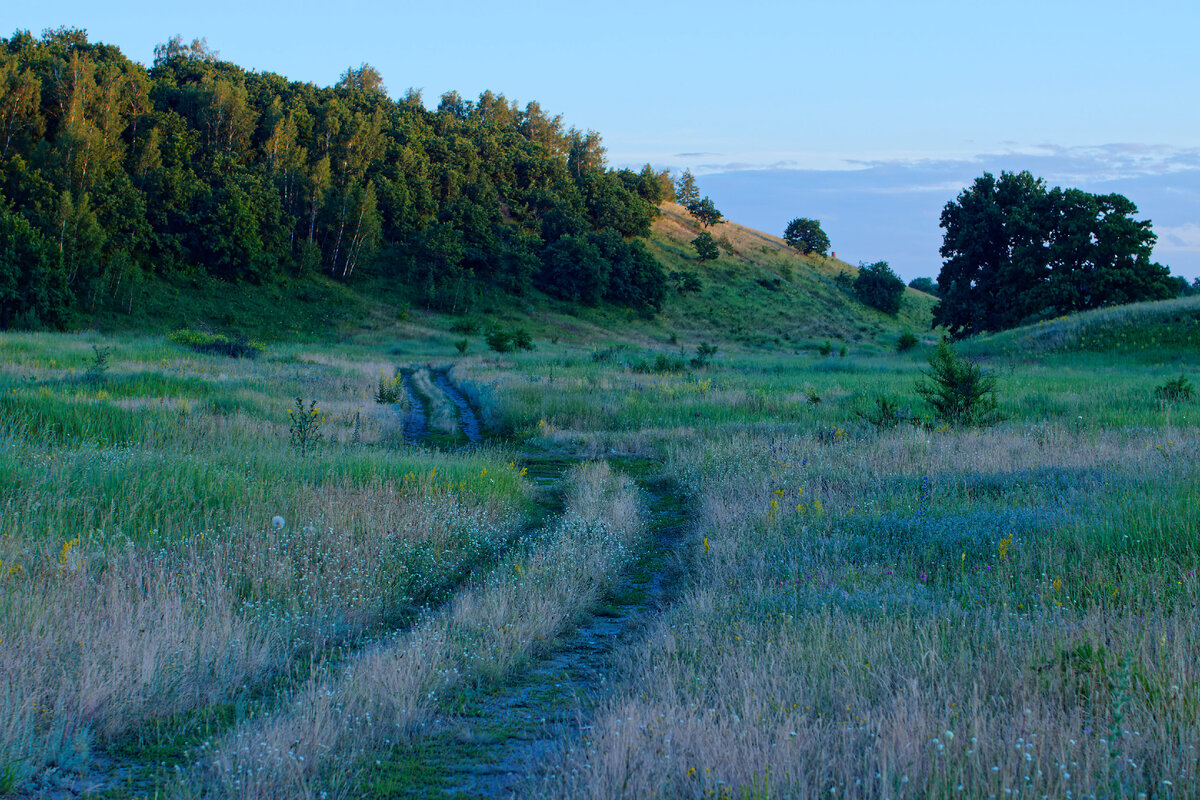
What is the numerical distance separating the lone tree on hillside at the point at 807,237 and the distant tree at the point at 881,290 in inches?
750

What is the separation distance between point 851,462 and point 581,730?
26.0 feet

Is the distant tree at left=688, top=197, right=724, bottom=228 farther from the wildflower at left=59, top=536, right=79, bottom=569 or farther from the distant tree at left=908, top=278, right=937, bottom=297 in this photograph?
the wildflower at left=59, top=536, right=79, bottom=569

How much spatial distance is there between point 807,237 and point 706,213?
15503 millimetres

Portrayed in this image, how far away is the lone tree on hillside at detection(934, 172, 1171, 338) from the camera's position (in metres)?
43.5

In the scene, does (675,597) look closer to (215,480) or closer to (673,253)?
(215,480)

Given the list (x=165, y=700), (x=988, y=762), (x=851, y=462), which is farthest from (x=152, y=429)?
(x=988, y=762)

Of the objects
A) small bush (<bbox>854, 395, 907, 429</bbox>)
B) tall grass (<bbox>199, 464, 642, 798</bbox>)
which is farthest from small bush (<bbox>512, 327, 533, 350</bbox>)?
tall grass (<bbox>199, 464, 642, 798</bbox>)

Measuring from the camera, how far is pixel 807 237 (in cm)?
11381

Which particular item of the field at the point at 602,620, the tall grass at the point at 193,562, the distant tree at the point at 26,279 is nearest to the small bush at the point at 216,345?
the distant tree at the point at 26,279

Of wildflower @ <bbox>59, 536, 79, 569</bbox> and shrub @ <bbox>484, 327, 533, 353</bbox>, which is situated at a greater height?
shrub @ <bbox>484, 327, 533, 353</bbox>

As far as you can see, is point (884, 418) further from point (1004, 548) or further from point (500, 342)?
point (500, 342)

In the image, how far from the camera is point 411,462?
34.6 ft

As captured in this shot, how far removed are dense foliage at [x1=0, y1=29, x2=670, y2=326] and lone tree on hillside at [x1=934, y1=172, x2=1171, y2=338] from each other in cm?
3227

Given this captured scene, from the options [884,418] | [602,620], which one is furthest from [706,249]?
[602,620]
